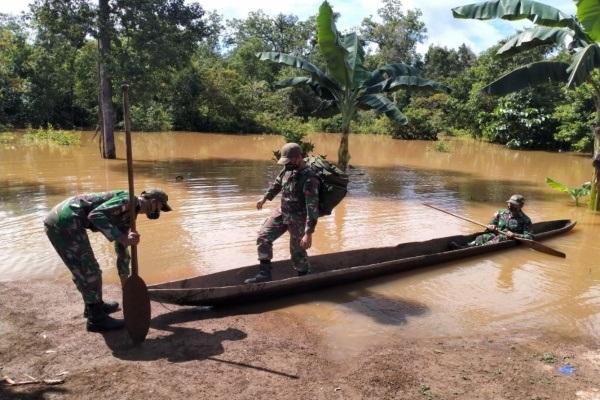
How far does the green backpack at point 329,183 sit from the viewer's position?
18.6 ft

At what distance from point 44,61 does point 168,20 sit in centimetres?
1502

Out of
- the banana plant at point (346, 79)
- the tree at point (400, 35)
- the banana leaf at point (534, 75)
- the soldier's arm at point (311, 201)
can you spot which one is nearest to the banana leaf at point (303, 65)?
the banana plant at point (346, 79)

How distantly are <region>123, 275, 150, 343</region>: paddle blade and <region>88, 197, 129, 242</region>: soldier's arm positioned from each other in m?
0.45

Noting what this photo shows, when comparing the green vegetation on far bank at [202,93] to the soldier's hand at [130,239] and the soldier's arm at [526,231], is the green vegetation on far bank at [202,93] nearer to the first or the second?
the soldier's arm at [526,231]

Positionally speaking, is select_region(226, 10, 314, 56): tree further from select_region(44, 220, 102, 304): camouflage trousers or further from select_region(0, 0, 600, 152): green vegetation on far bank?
select_region(44, 220, 102, 304): camouflage trousers

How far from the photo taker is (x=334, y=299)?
19.3 feet

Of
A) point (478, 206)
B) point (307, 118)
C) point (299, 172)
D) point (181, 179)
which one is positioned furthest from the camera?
point (307, 118)

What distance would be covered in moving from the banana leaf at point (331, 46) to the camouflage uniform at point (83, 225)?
8776mm

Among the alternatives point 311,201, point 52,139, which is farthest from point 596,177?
point 52,139

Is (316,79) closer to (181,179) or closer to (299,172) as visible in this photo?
(181,179)

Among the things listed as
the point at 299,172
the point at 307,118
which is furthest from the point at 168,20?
the point at 307,118

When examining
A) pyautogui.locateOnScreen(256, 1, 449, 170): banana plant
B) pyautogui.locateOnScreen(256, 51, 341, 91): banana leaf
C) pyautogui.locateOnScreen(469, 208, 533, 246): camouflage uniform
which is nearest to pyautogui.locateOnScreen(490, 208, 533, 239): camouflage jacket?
pyautogui.locateOnScreen(469, 208, 533, 246): camouflage uniform

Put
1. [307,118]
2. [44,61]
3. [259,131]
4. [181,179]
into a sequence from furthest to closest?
[307,118], [259,131], [44,61], [181,179]

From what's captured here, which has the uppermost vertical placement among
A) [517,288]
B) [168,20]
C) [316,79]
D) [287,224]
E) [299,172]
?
[168,20]
